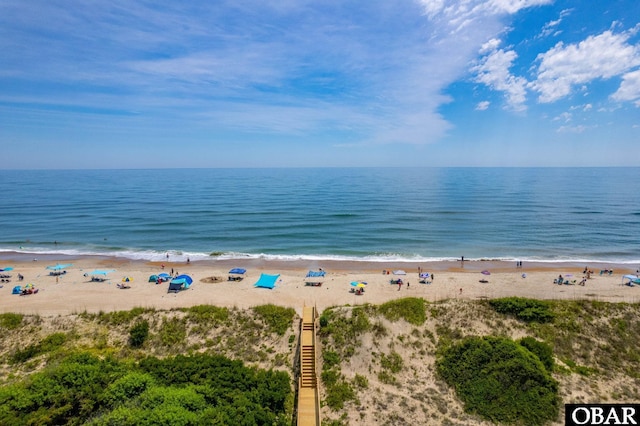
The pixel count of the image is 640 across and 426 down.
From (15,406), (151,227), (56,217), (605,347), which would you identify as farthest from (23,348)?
(56,217)

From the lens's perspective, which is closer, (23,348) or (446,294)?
(23,348)

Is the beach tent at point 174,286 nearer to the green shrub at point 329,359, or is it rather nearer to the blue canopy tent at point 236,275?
the blue canopy tent at point 236,275

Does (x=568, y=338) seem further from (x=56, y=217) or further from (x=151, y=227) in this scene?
(x=56, y=217)

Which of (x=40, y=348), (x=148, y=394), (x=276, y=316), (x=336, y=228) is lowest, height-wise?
(x=40, y=348)

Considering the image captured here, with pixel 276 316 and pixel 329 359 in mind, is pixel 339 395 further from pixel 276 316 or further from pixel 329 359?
pixel 276 316

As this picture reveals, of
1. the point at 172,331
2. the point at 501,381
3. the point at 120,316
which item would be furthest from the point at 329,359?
the point at 120,316

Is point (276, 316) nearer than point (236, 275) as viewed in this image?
Yes
